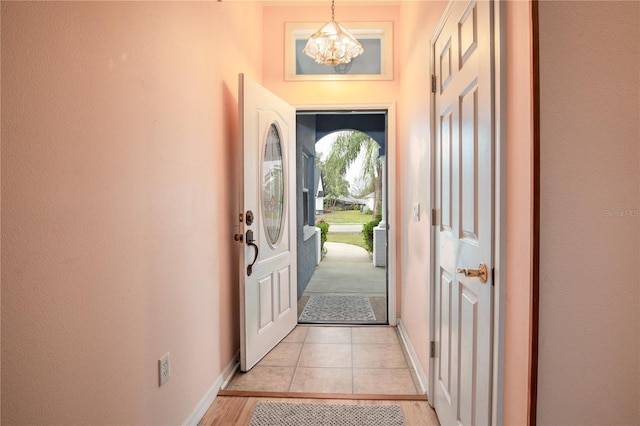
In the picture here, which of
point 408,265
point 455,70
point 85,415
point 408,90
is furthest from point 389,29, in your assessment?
point 85,415

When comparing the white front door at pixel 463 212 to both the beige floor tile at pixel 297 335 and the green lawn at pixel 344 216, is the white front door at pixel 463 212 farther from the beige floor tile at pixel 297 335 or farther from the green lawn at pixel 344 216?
the green lawn at pixel 344 216

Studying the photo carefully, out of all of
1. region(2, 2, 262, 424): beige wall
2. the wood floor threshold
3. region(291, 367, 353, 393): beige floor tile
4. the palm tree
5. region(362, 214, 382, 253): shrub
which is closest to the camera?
region(2, 2, 262, 424): beige wall

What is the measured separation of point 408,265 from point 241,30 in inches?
87.0

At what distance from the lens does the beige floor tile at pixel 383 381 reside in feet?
6.76

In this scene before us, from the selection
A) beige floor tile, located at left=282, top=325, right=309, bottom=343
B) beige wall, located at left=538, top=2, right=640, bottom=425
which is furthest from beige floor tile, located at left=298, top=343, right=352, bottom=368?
beige wall, located at left=538, top=2, right=640, bottom=425

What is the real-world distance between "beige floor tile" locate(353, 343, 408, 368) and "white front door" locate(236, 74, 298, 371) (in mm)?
667

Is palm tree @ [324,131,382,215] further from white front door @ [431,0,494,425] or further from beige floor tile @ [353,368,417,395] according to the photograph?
white front door @ [431,0,494,425]

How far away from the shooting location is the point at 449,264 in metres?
1.60

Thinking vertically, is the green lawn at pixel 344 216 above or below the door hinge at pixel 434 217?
below

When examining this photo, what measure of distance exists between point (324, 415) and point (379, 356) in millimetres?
817

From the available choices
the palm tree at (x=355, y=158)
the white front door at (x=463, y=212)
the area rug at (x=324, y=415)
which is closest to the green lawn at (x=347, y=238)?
the palm tree at (x=355, y=158)

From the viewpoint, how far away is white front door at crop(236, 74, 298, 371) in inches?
88.4

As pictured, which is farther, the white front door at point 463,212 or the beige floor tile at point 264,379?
the beige floor tile at point 264,379

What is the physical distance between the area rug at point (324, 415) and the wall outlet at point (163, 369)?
57 centimetres
